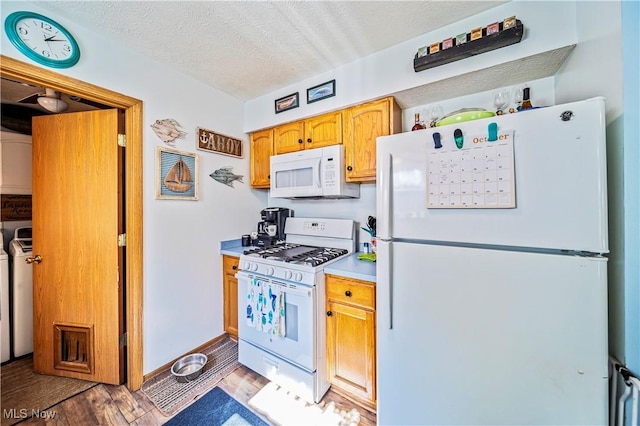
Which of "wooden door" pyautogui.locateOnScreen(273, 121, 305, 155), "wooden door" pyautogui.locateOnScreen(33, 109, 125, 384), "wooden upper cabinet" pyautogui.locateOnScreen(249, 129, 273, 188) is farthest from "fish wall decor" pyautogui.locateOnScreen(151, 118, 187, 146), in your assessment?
"wooden door" pyautogui.locateOnScreen(273, 121, 305, 155)

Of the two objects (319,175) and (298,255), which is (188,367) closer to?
(298,255)

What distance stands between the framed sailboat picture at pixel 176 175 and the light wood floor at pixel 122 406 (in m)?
1.44

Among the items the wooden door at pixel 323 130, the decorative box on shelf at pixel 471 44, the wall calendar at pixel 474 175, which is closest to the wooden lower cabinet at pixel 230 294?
the wooden door at pixel 323 130

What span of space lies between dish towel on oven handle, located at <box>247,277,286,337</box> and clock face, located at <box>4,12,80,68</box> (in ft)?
5.93

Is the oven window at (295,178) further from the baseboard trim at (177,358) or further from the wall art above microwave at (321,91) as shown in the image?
the baseboard trim at (177,358)

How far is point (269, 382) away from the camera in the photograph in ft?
5.74

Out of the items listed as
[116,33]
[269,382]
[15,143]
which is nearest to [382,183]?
[269,382]

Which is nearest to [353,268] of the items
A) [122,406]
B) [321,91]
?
[321,91]

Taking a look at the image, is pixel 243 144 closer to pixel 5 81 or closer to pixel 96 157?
pixel 96 157

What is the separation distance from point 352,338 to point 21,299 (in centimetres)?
284

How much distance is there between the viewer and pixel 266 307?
5.55ft

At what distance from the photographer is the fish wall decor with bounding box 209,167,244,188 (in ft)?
7.34

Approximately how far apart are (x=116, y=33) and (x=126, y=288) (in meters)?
1.77

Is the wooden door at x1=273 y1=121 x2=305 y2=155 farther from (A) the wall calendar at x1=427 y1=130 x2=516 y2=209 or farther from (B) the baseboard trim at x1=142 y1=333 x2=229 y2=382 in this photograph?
(B) the baseboard trim at x1=142 y1=333 x2=229 y2=382
